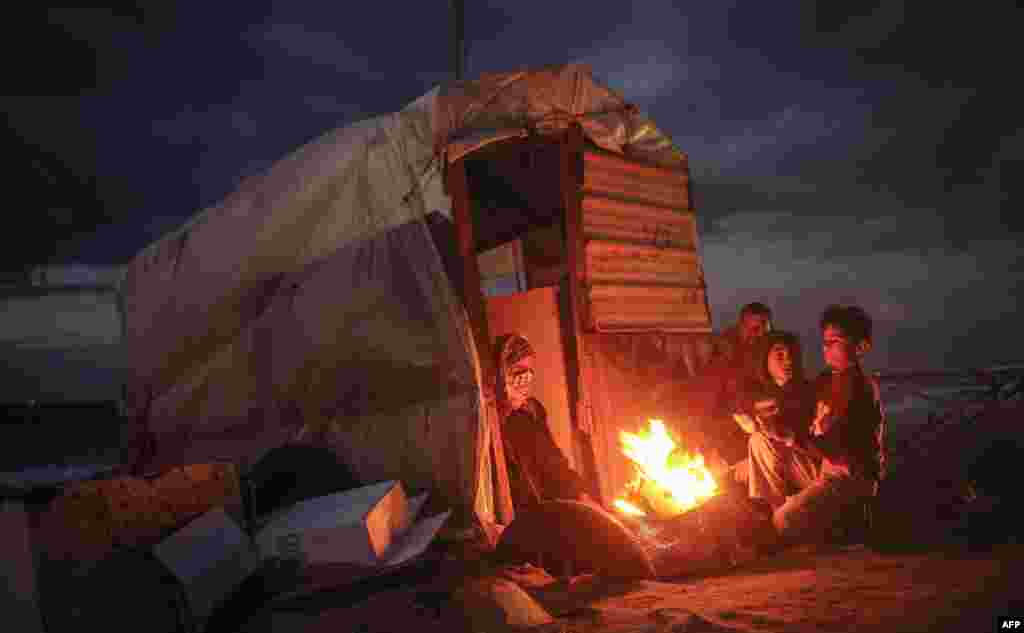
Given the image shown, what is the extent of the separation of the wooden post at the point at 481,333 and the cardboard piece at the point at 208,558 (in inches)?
82.1

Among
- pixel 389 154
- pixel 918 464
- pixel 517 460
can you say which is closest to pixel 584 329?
pixel 517 460

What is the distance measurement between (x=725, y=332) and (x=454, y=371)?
381 cm

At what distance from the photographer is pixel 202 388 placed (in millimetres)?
6758

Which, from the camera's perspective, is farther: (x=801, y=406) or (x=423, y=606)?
(x=801, y=406)

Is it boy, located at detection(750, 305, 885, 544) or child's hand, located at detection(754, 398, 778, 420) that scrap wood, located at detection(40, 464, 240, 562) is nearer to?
child's hand, located at detection(754, 398, 778, 420)

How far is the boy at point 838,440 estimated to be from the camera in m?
5.18

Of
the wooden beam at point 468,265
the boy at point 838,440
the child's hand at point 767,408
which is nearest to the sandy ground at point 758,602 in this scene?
the boy at point 838,440

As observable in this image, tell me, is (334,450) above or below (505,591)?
above

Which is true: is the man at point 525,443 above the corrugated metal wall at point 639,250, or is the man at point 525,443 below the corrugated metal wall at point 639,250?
below

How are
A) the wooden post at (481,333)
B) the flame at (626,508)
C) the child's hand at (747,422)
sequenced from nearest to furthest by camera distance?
the wooden post at (481,333) → the child's hand at (747,422) → the flame at (626,508)

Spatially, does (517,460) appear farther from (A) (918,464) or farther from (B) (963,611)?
(A) (918,464)

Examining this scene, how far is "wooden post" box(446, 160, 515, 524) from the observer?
5.64 metres

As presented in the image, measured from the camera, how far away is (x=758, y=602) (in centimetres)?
370

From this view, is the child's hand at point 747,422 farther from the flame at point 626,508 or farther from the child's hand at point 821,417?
the flame at point 626,508
